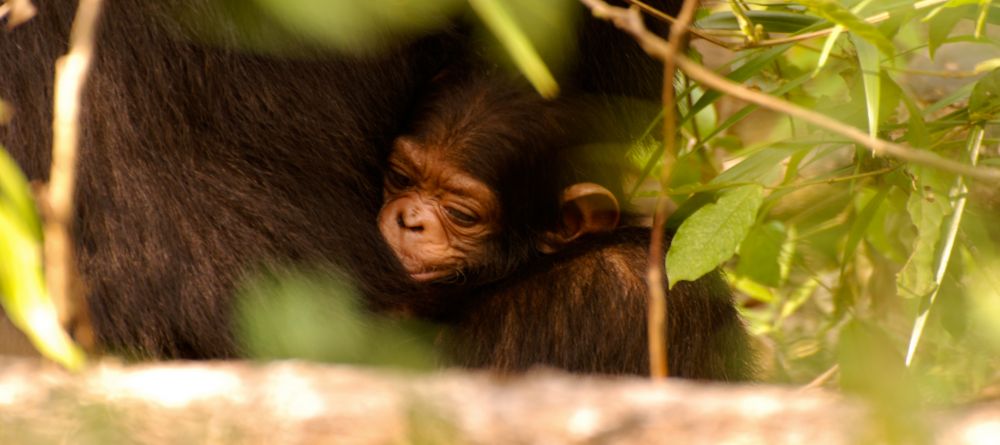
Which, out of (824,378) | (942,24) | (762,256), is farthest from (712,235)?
(762,256)

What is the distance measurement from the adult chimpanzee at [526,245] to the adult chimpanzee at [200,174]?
11mm

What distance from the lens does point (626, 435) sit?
110 centimetres

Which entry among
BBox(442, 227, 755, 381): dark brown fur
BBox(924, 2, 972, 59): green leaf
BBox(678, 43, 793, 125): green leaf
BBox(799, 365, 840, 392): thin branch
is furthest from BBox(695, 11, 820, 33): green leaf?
BBox(799, 365, 840, 392): thin branch

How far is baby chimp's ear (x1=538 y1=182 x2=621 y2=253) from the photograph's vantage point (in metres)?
2.68

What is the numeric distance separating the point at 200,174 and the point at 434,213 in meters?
0.55

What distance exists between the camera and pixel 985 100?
7.94 feet

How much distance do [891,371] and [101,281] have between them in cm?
135

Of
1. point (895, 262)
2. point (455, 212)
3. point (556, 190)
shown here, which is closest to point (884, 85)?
point (556, 190)

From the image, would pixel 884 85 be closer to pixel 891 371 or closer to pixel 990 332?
pixel 990 332

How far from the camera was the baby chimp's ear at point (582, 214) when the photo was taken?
8.78 feet

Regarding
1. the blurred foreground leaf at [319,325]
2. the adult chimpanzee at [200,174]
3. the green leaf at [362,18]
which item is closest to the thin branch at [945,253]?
the adult chimpanzee at [200,174]

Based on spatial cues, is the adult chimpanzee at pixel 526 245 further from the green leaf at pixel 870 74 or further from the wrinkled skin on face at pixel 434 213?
the green leaf at pixel 870 74

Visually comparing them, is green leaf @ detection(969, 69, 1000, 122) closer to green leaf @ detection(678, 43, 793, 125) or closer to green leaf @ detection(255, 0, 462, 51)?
green leaf @ detection(678, 43, 793, 125)

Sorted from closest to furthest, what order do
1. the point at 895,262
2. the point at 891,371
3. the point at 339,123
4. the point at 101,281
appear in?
the point at 891,371
the point at 101,281
the point at 339,123
the point at 895,262
